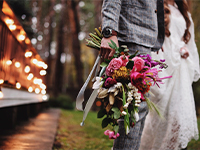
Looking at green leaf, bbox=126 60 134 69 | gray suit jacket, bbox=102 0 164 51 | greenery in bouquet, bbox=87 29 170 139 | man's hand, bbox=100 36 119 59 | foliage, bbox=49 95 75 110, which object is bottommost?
foliage, bbox=49 95 75 110

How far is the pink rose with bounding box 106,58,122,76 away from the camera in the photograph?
1.81m

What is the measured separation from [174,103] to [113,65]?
1417mm

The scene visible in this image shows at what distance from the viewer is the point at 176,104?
289cm

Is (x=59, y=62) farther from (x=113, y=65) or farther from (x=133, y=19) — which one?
(x=113, y=65)

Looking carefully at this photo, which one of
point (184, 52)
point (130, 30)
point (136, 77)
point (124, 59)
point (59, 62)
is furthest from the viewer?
point (59, 62)

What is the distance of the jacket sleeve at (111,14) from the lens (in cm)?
205

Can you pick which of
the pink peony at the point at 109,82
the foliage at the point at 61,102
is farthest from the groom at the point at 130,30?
the foliage at the point at 61,102

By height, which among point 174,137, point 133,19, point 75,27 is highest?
point 75,27

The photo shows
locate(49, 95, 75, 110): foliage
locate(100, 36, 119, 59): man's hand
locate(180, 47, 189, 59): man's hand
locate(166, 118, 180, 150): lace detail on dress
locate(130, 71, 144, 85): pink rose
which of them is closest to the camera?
locate(130, 71, 144, 85): pink rose

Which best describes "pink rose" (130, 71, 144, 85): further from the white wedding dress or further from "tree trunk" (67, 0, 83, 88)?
"tree trunk" (67, 0, 83, 88)

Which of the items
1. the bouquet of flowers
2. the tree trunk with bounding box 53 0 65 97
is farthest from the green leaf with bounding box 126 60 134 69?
the tree trunk with bounding box 53 0 65 97

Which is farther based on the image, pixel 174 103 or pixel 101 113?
pixel 174 103

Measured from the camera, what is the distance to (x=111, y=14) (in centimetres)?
206

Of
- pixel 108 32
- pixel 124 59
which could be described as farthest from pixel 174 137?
pixel 108 32
